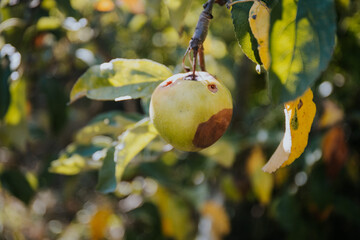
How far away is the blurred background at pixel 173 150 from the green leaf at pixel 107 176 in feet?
0.56

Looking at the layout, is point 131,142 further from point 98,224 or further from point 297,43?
point 98,224

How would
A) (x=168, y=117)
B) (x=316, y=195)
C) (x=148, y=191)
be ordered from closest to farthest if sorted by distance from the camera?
(x=168, y=117), (x=316, y=195), (x=148, y=191)

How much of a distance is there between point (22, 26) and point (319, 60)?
0.89 meters

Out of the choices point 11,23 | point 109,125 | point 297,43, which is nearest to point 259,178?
Result: point 109,125

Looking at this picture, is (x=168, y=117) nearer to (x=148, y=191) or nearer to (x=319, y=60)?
(x=319, y=60)

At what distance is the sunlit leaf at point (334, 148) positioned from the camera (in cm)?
128

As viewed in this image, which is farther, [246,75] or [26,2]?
[246,75]

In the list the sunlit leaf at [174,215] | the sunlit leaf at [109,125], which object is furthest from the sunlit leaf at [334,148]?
the sunlit leaf at [109,125]

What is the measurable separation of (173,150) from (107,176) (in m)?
0.88

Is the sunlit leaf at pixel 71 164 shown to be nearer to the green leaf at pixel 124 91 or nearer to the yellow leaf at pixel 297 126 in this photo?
the green leaf at pixel 124 91

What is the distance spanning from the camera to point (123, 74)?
661mm

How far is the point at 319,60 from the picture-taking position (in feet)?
1.27

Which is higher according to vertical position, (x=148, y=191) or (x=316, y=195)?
(x=316, y=195)

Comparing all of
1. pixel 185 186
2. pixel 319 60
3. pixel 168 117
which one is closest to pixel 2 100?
pixel 168 117
